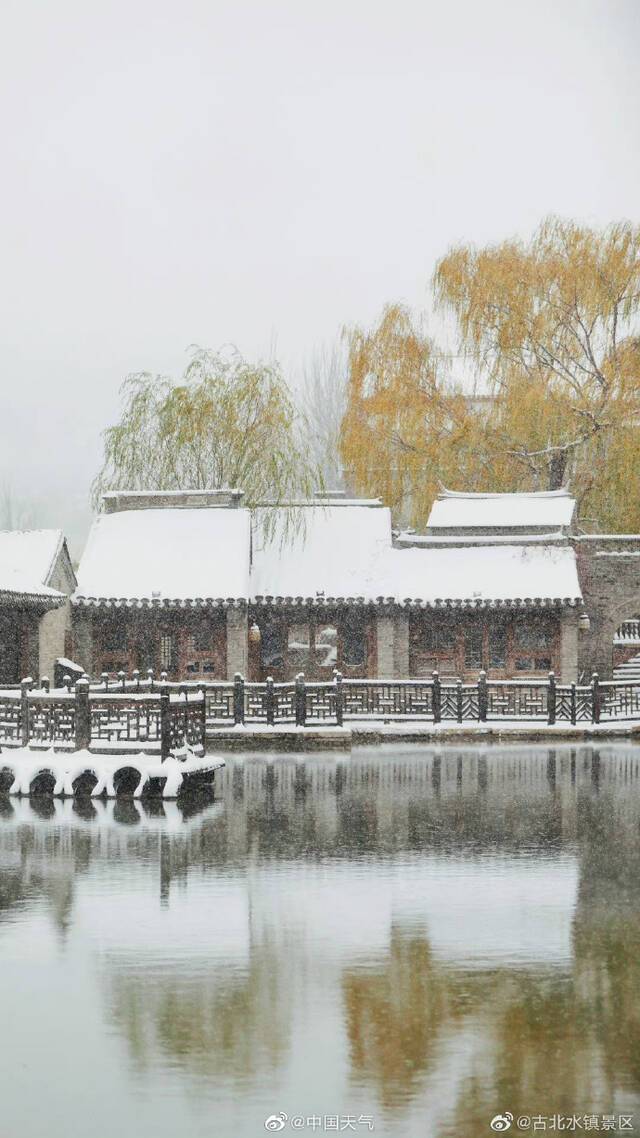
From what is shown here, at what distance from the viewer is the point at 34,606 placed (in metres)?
20.0

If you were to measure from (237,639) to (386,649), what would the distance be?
230cm

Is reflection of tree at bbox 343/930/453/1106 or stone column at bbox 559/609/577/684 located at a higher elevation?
stone column at bbox 559/609/577/684

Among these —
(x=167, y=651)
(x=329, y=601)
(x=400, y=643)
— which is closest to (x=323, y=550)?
(x=329, y=601)

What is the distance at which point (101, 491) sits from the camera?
2888 centimetres

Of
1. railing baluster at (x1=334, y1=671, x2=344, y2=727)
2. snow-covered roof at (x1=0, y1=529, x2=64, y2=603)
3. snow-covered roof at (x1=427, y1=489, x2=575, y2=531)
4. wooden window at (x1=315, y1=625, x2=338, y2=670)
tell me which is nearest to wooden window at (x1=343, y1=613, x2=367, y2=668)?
wooden window at (x1=315, y1=625, x2=338, y2=670)

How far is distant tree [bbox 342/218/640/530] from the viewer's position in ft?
89.5

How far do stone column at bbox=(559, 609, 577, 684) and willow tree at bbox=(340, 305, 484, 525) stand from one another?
5774 mm

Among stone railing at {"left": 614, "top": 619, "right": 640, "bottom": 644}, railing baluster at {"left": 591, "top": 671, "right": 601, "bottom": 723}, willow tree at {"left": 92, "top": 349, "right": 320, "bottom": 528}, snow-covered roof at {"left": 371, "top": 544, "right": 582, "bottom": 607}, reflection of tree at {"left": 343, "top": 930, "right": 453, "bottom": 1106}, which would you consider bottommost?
reflection of tree at {"left": 343, "top": 930, "right": 453, "bottom": 1106}

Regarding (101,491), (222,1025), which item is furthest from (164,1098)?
(101,491)

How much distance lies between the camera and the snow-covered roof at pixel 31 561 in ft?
64.8

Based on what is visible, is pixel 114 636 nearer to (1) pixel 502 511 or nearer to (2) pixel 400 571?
(2) pixel 400 571

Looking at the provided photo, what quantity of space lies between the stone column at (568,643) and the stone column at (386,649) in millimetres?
2590

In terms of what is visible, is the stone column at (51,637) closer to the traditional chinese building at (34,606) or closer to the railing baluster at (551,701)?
the traditional chinese building at (34,606)

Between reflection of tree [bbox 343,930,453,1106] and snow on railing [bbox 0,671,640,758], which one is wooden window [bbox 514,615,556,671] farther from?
reflection of tree [bbox 343,930,453,1106]
